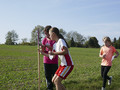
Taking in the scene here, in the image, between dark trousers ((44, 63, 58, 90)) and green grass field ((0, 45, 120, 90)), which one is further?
green grass field ((0, 45, 120, 90))

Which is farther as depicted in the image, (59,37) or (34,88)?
(34,88)

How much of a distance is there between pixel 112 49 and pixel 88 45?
95.2 meters

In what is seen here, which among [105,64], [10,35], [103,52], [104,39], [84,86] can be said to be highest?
[10,35]

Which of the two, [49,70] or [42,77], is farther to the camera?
[42,77]

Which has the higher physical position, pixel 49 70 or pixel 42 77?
pixel 49 70

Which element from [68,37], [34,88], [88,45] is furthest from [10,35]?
[34,88]

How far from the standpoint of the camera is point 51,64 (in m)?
4.95

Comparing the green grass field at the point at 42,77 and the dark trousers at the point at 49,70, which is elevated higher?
the dark trousers at the point at 49,70

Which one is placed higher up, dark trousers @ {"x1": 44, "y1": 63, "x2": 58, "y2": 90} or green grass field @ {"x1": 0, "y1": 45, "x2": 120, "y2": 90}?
dark trousers @ {"x1": 44, "y1": 63, "x2": 58, "y2": 90}

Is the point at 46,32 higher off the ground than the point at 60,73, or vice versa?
the point at 46,32

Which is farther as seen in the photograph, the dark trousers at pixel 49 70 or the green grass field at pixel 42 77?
the green grass field at pixel 42 77

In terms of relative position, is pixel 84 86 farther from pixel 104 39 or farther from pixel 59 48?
pixel 59 48

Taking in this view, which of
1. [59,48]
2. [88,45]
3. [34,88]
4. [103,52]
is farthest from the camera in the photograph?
[88,45]

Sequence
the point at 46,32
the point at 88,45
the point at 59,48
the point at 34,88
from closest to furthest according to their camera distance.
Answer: the point at 59,48, the point at 46,32, the point at 34,88, the point at 88,45
